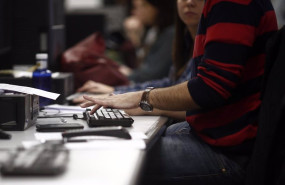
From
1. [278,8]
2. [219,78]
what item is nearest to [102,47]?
[219,78]

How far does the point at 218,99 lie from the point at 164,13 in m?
1.72

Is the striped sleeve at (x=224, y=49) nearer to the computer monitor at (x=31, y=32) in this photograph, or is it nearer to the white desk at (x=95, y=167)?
the white desk at (x=95, y=167)

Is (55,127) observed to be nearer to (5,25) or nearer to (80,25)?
(5,25)

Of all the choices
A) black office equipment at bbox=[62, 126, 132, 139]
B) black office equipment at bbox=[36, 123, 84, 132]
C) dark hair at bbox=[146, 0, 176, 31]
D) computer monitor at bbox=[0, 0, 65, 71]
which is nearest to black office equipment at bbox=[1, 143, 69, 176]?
black office equipment at bbox=[62, 126, 132, 139]

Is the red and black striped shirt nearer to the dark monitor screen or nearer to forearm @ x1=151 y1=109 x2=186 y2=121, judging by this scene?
forearm @ x1=151 y1=109 x2=186 y2=121

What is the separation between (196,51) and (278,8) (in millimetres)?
2283

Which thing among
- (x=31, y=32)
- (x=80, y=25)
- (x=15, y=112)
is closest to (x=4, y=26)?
(x=31, y=32)

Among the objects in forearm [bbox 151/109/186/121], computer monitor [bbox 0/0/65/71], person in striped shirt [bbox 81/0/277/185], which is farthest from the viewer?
computer monitor [bbox 0/0/65/71]

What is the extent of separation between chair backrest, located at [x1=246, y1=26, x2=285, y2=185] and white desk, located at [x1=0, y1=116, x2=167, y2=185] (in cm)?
30

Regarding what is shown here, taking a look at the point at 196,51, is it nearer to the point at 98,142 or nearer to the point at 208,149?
the point at 208,149

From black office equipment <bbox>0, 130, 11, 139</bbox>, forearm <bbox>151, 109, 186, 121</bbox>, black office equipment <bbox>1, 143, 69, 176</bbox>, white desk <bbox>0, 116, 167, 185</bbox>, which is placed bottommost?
forearm <bbox>151, 109, 186, 121</bbox>

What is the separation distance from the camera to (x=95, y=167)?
96cm

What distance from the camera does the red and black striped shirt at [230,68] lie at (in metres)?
1.28

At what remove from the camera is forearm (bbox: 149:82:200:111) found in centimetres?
135
